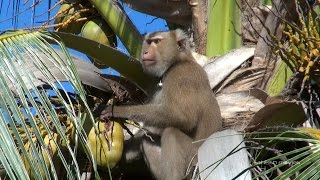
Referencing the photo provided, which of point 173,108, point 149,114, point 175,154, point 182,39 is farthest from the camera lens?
point 182,39

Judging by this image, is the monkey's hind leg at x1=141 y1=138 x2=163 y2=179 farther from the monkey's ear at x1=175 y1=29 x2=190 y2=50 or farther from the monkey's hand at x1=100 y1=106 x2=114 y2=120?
the monkey's ear at x1=175 y1=29 x2=190 y2=50

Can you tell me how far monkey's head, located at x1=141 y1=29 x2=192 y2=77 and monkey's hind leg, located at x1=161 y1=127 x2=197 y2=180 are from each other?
1.90ft

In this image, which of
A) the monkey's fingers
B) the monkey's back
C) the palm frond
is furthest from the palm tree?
the palm frond

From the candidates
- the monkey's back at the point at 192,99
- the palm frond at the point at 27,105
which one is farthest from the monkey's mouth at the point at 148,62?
the palm frond at the point at 27,105

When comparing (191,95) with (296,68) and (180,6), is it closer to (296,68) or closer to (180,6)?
(180,6)

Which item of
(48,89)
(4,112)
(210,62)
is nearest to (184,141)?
(210,62)

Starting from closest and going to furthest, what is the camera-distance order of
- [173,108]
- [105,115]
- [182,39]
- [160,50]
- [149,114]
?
[105,115] < [149,114] < [173,108] < [182,39] < [160,50]

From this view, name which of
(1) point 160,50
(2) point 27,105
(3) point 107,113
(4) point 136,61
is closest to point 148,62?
(1) point 160,50

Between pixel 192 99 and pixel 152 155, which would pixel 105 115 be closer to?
pixel 152 155

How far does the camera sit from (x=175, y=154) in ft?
17.2

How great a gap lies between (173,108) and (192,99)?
160mm

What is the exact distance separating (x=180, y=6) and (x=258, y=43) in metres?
0.84

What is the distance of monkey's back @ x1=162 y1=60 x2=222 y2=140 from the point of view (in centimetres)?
557

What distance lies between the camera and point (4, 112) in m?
2.97
